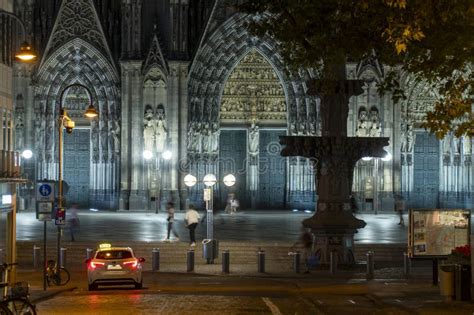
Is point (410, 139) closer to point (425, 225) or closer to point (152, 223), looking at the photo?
point (152, 223)

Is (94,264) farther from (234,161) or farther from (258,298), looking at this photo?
(234,161)

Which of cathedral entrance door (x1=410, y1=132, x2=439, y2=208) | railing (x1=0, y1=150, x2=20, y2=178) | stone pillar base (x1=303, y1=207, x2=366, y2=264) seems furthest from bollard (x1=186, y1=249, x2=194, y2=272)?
cathedral entrance door (x1=410, y1=132, x2=439, y2=208)

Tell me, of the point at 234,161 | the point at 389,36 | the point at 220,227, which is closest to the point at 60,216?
the point at 389,36

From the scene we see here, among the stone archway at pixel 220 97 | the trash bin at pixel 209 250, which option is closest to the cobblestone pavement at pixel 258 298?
the trash bin at pixel 209 250

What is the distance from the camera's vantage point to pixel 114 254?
3080 cm

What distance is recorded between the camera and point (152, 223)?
51.1 meters

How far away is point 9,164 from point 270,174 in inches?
1352

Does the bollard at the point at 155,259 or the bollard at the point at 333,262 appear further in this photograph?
the bollard at the point at 155,259

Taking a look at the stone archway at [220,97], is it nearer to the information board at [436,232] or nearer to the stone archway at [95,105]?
the stone archway at [95,105]

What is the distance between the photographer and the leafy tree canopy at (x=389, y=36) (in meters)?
19.9

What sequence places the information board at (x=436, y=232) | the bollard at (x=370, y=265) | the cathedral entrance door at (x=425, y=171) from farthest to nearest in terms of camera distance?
the cathedral entrance door at (x=425, y=171), the bollard at (x=370, y=265), the information board at (x=436, y=232)

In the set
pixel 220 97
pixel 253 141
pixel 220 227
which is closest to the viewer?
pixel 220 227

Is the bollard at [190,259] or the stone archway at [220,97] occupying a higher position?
the stone archway at [220,97]

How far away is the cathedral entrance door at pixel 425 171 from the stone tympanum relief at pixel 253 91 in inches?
328
